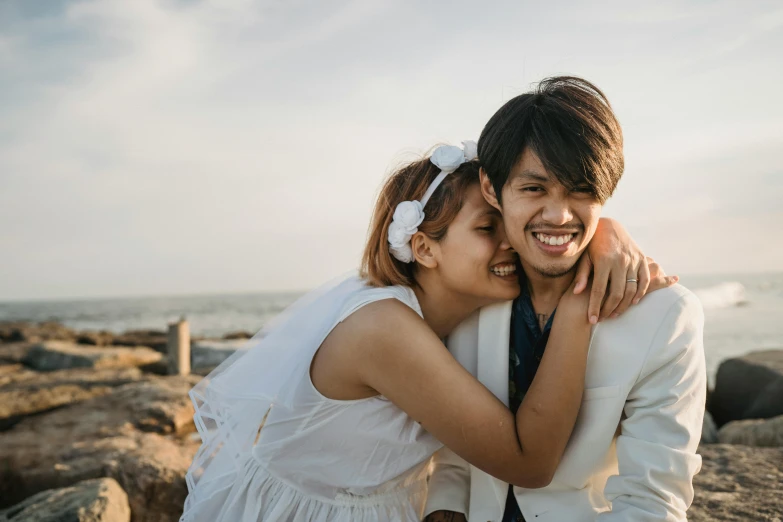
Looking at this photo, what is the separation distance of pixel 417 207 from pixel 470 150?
1.30 ft

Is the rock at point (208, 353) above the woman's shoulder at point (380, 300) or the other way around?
the other way around

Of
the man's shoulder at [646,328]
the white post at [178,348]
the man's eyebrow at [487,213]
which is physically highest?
the man's eyebrow at [487,213]

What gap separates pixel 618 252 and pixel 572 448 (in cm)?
82

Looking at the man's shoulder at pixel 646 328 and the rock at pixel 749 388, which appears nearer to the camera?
the man's shoulder at pixel 646 328

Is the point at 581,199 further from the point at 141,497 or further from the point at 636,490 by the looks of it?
the point at 141,497

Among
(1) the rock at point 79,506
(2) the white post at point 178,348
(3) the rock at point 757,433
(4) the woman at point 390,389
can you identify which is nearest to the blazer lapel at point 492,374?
(4) the woman at point 390,389

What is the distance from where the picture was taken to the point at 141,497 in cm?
381

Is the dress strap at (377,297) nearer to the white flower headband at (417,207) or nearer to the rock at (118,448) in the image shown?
the white flower headband at (417,207)

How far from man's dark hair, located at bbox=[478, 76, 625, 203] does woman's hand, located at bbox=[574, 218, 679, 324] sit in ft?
0.72

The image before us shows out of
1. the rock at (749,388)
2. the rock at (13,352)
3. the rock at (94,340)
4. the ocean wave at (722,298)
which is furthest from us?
the ocean wave at (722,298)

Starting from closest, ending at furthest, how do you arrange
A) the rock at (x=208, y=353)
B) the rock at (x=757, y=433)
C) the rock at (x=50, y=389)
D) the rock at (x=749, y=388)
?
the rock at (x=757, y=433) < the rock at (x=50, y=389) < the rock at (x=749, y=388) < the rock at (x=208, y=353)

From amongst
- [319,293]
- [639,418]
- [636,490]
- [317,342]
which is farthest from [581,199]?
[319,293]

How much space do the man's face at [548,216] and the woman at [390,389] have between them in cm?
20

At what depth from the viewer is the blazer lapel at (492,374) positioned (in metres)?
2.73
